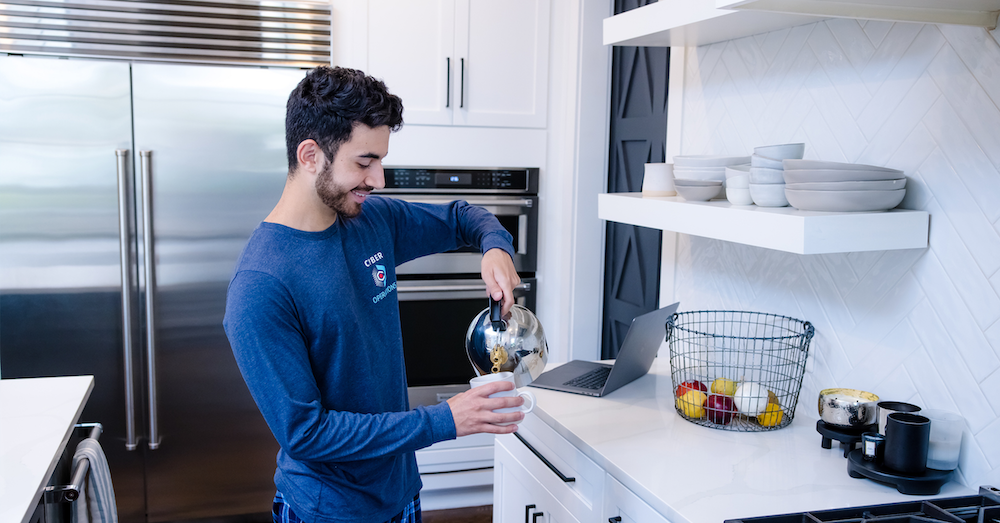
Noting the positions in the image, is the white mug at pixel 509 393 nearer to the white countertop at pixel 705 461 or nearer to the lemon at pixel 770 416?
the white countertop at pixel 705 461

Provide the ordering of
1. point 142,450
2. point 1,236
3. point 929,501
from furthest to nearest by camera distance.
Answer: point 142,450 < point 1,236 < point 929,501

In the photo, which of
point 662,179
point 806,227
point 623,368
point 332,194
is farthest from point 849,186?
point 332,194

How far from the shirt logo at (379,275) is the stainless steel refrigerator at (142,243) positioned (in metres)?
1.38

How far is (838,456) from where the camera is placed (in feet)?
4.95

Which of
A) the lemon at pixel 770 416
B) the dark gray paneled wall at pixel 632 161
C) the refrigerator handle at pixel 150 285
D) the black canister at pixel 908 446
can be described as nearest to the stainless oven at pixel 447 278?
the dark gray paneled wall at pixel 632 161

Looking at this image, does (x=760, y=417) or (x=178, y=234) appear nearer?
(x=760, y=417)

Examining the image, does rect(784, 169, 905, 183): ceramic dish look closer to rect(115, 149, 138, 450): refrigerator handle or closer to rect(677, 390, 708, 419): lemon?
rect(677, 390, 708, 419): lemon

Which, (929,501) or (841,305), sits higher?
(841,305)

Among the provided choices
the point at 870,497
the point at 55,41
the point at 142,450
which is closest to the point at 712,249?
the point at 870,497

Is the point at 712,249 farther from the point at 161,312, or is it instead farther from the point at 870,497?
the point at 161,312

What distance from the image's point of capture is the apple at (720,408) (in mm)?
1646

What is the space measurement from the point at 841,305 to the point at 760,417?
31cm

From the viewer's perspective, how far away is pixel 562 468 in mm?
1699

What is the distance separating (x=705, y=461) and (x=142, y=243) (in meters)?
2.06
